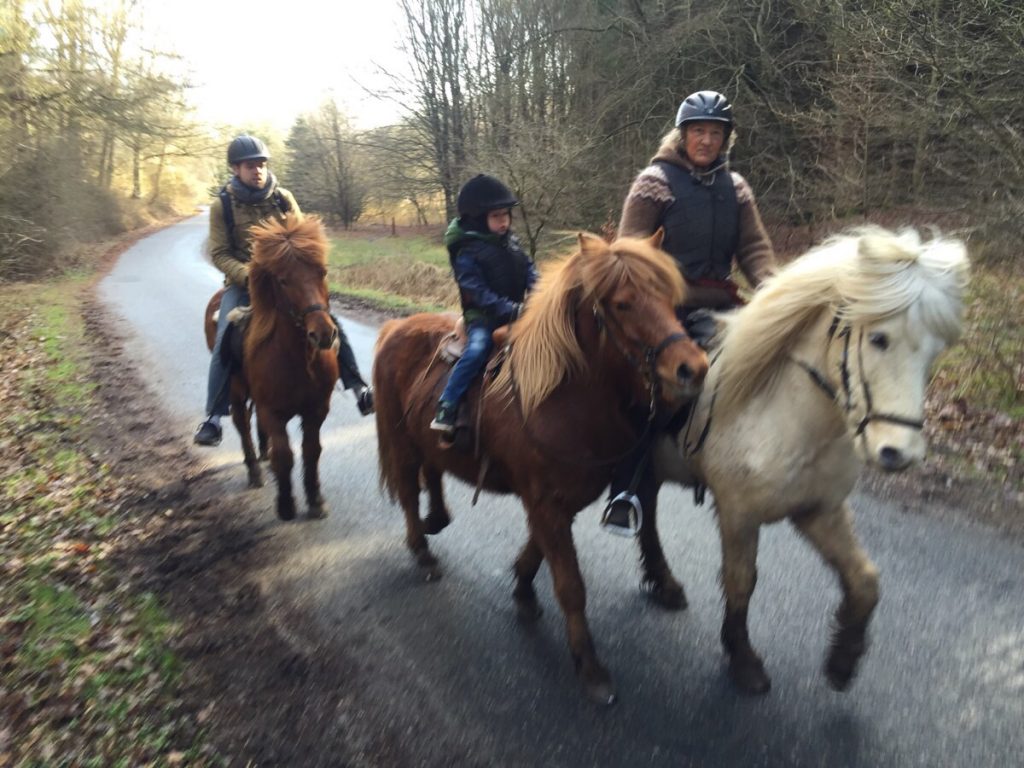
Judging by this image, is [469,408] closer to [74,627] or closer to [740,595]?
[740,595]

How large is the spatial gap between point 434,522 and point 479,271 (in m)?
1.77

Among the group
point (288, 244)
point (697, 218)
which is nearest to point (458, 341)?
point (697, 218)

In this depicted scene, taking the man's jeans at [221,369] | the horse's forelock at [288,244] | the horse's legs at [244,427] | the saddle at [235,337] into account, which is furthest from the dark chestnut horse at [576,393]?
the horse's legs at [244,427]

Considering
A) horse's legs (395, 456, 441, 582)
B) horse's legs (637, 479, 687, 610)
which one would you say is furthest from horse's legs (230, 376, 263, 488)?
horse's legs (637, 479, 687, 610)

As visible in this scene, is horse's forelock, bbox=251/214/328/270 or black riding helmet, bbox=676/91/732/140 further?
horse's forelock, bbox=251/214/328/270

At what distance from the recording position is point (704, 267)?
3713mm

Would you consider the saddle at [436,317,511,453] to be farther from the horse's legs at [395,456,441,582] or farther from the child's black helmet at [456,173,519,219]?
the horse's legs at [395,456,441,582]

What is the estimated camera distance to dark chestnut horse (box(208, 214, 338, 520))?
4836mm

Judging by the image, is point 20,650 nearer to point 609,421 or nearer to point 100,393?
point 609,421

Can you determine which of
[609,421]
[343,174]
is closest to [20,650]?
[609,421]

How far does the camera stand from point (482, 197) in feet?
12.3

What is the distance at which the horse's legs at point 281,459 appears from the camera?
16.9ft

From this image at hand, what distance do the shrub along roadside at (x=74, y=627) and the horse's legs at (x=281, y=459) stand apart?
1.14 m

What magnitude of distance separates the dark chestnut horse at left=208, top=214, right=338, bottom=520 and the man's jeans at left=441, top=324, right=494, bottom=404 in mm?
1311
